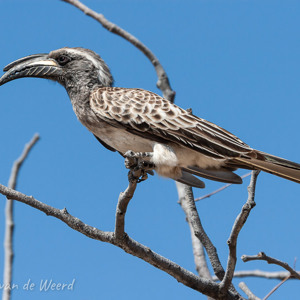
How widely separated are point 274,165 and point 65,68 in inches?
109

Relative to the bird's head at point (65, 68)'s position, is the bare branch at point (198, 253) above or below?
below

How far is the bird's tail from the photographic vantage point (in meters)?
4.41

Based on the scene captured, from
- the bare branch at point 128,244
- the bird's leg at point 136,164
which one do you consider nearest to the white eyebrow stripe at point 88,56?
the bird's leg at point 136,164

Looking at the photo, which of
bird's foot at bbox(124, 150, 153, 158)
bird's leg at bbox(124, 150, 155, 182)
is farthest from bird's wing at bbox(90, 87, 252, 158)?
bird's leg at bbox(124, 150, 155, 182)

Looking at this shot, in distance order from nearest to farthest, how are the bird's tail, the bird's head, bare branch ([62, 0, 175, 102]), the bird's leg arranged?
1. the bird's leg
2. the bird's tail
3. the bird's head
4. bare branch ([62, 0, 175, 102])

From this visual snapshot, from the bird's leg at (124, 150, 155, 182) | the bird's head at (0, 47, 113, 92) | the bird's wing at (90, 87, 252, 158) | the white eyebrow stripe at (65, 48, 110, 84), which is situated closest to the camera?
the bird's leg at (124, 150, 155, 182)

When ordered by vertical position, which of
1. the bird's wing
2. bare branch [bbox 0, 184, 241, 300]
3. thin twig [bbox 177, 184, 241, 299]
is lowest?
bare branch [bbox 0, 184, 241, 300]

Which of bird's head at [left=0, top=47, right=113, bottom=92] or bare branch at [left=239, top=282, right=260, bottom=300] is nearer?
bare branch at [left=239, top=282, right=260, bottom=300]

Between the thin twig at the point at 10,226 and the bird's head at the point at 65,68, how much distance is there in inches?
36.0

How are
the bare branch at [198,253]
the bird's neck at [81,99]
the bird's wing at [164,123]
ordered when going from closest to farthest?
the bird's wing at [164,123] → the bird's neck at [81,99] → the bare branch at [198,253]

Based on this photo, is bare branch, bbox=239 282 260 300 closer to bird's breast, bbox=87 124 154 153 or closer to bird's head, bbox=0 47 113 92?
bird's breast, bbox=87 124 154 153

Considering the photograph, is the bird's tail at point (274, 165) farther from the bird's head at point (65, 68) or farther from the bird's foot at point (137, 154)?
the bird's head at point (65, 68)

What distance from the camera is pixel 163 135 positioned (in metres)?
4.81

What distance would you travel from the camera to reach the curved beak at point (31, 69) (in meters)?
5.89
